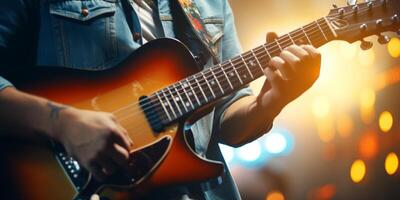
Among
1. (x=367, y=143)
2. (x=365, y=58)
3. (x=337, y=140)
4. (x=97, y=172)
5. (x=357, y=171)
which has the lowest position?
(x=357, y=171)

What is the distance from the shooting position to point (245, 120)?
136 centimetres

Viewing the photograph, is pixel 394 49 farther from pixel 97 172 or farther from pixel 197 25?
pixel 97 172

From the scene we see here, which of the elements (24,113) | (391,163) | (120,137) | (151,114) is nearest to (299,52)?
(151,114)

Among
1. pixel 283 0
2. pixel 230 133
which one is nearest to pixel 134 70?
pixel 230 133

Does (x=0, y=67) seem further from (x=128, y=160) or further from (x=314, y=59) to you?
(x=314, y=59)

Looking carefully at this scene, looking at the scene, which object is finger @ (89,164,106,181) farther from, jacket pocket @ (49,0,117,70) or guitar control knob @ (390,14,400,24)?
guitar control knob @ (390,14,400,24)

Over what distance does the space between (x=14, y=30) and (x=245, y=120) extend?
708 millimetres

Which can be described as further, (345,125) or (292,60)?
(345,125)

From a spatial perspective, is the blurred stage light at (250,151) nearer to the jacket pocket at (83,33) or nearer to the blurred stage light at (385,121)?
the blurred stage light at (385,121)

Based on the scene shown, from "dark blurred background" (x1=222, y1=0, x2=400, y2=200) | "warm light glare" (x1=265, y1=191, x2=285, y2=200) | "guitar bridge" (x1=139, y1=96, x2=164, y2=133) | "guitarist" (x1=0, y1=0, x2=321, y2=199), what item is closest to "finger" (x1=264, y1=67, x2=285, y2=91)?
"guitarist" (x1=0, y1=0, x2=321, y2=199)

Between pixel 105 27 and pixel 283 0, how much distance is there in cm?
200

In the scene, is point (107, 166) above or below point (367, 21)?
below

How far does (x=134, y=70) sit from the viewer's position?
1129 mm

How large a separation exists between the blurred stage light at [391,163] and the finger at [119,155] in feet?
10.4
